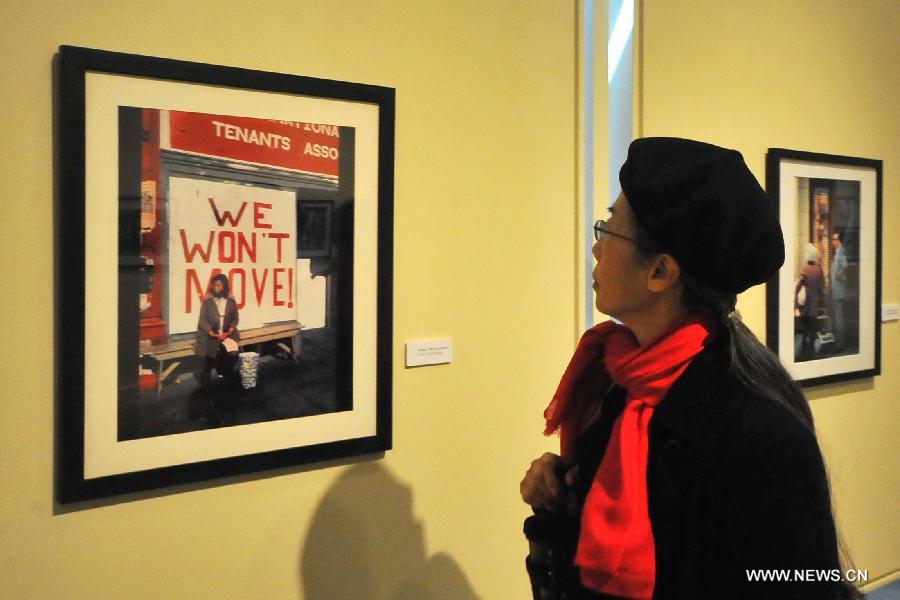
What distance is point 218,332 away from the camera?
4.31ft

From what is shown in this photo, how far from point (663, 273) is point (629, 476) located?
33 cm

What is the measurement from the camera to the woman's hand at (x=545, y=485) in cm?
116

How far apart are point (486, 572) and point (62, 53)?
1.54 metres

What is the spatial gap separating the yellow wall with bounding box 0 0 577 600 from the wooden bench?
0.63ft

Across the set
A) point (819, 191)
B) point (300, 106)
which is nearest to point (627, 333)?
point (300, 106)

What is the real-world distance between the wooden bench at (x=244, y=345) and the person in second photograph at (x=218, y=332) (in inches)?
0.7

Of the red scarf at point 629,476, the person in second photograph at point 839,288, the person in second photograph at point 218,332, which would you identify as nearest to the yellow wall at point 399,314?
the person in second photograph at point 218,332

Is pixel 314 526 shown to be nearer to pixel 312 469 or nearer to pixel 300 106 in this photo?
pixel 312 469

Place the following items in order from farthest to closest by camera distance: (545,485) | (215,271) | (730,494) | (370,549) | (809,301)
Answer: (809,301) < (370,549) < (215,271) < (545,485) < (730,494)

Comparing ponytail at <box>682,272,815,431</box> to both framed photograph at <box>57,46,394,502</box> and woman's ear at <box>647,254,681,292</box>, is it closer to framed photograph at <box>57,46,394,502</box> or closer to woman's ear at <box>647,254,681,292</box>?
woman's ear at <box>647,254,681,292</box>

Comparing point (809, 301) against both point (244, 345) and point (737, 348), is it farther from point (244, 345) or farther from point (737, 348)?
point (244, 345)

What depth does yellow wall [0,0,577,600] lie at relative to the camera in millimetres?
1163

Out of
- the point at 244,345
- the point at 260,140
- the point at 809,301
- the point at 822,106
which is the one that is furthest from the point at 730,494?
the point at 822,106

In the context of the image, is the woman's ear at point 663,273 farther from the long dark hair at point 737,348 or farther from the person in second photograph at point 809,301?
the person in second photograph at point 809,301
